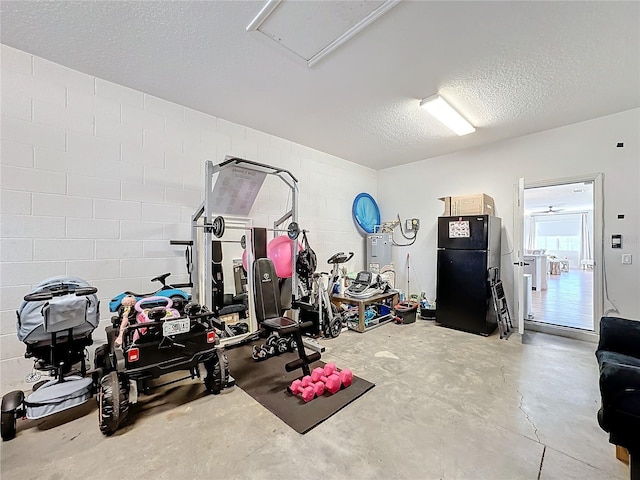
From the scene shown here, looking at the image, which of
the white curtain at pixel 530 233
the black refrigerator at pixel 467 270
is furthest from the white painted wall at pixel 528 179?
the white curtain at pixel 530 233

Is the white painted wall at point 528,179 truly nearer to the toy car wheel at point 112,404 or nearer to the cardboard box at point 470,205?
the cardboard box at point 470,205

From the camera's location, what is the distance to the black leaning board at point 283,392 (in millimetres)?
2035

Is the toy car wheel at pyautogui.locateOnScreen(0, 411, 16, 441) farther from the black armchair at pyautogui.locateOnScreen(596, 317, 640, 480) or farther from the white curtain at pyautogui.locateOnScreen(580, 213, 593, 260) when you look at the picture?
the white curtain at pyautogui.locateOnScreen(580, 213, 593, 260)

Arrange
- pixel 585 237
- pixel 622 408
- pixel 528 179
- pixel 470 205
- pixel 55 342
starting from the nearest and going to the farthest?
pixel 622 408, pixel 55 342, pixel 528 179, pixel 470 205, pixel 585 237

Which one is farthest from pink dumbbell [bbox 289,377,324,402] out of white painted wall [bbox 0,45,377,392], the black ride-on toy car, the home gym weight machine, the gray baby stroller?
white painted wall [bbox 0,45,377,392]

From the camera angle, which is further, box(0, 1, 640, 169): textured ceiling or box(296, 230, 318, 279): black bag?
box(296, 230, 318, 279): black bag

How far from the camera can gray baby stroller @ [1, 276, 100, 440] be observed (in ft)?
6.00

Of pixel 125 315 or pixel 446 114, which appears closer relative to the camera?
pixel 125 315

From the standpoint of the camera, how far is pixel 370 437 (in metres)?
1.83

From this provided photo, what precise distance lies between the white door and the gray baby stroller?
15.5 feet

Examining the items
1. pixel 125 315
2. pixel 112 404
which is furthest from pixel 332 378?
pixel 125 315

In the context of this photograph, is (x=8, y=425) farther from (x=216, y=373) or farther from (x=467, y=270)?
(x=467, y=270)

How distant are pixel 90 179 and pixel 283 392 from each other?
2.87 m

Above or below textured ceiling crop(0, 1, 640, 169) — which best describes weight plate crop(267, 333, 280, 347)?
below
